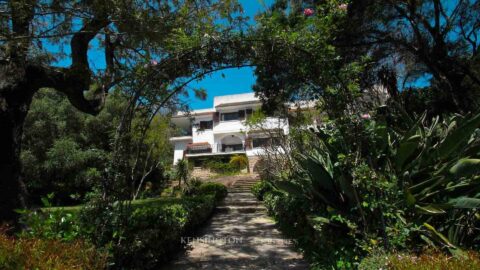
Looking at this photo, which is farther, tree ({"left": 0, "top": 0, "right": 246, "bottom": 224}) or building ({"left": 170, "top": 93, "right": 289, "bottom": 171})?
building ({"left": 170, "top": 93, "right": 289, "bottom": 171})

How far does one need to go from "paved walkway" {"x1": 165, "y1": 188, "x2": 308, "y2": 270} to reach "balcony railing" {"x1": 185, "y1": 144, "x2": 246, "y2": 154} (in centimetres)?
2395

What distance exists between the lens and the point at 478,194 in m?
3.74

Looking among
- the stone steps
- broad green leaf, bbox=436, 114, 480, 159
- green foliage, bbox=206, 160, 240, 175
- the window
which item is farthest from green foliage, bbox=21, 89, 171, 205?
broad green leaf, bbox=436, 114, 480, 159

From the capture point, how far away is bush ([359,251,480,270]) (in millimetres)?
2533

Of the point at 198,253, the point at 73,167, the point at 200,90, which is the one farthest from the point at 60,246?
the point at 73,167

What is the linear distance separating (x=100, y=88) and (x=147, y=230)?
4.24 m

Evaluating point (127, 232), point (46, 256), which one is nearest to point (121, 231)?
point (127, 232)

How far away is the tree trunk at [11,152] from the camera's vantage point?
618cm

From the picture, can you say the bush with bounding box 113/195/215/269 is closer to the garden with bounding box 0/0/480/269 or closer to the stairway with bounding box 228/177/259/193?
the garden with bounding box 0/0/480/269

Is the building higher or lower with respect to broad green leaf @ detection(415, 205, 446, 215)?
higher

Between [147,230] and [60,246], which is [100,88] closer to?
[147,230]

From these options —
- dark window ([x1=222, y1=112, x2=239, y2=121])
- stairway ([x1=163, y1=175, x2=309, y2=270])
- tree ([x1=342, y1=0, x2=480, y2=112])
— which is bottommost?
stairway ([x1=163, y1=175, x2=309, y2=270])

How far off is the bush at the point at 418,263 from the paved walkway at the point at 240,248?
231 cm

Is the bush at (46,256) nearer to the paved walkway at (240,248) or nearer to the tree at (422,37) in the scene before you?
the paved walkway at (240,248)
